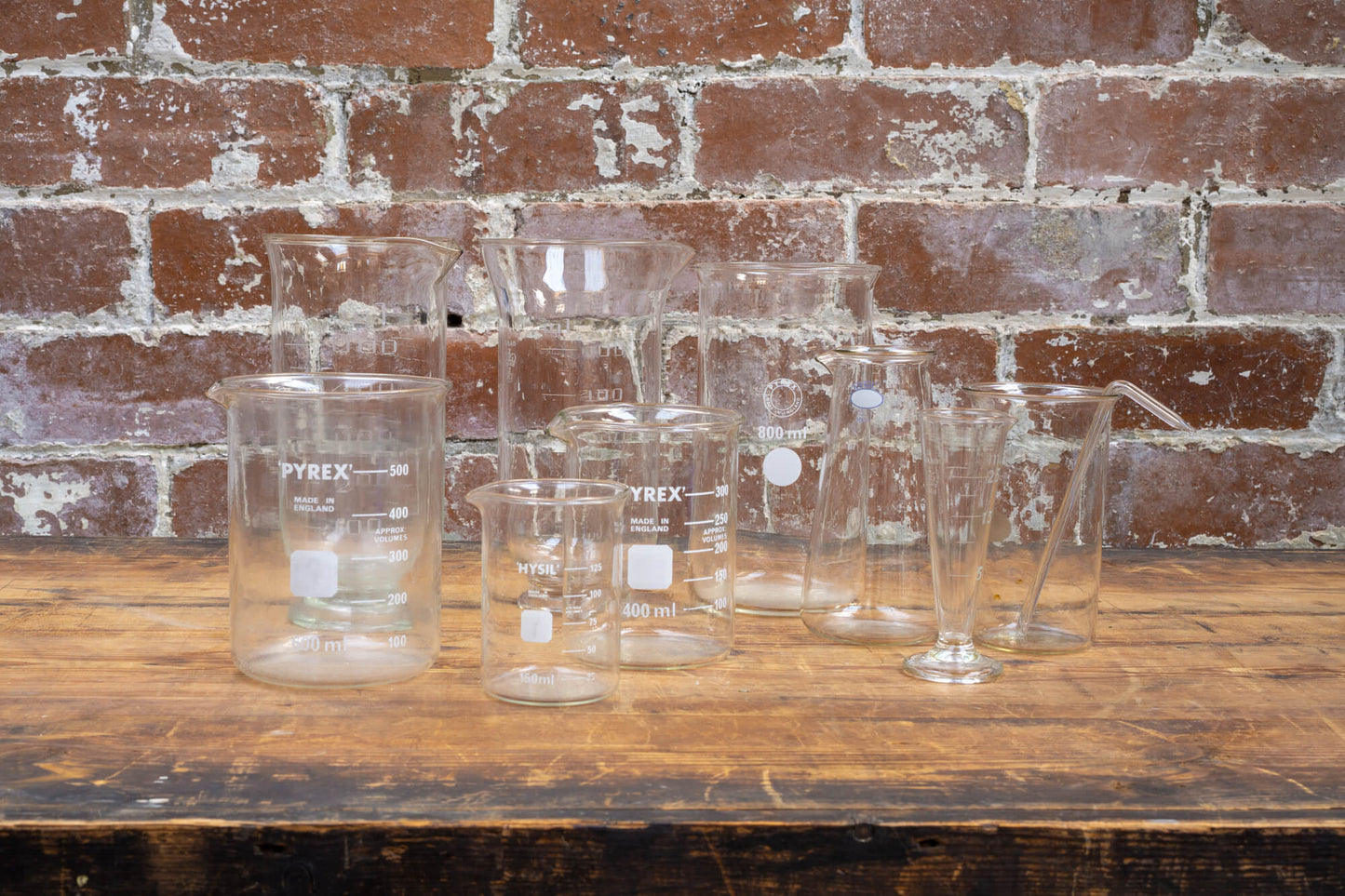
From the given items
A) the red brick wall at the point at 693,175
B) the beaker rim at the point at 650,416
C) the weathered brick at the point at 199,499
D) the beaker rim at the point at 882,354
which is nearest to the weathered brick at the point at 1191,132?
the red brick wall at the point at 693,175

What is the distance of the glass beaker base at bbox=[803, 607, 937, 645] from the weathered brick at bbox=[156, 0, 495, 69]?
74 centimetres

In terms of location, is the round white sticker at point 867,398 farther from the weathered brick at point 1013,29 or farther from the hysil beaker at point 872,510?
the weathered brick at point 1013,29

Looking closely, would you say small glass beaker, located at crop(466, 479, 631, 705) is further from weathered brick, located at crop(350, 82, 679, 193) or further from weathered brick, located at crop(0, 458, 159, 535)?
weathered brick, located at crop(0, 458, 159, 535)

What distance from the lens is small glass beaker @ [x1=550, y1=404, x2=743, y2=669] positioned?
2.86ft

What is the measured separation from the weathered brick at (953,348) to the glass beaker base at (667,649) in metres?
0.58

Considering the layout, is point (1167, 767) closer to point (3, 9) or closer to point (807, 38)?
point (807, 38)

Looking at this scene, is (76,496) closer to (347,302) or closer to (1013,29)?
(347,302)

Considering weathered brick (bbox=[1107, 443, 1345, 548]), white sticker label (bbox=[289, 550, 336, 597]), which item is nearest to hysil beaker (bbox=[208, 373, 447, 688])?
white sticker label (bbox=[289, 550, 336, 597])

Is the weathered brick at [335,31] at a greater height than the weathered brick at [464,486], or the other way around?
the weathered brick at [335,31]

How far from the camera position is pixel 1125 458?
1392mm

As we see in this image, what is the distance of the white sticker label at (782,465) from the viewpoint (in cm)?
98

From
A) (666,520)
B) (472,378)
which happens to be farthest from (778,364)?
(472,378)

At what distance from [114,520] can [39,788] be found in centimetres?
85

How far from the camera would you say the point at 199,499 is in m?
1.39
